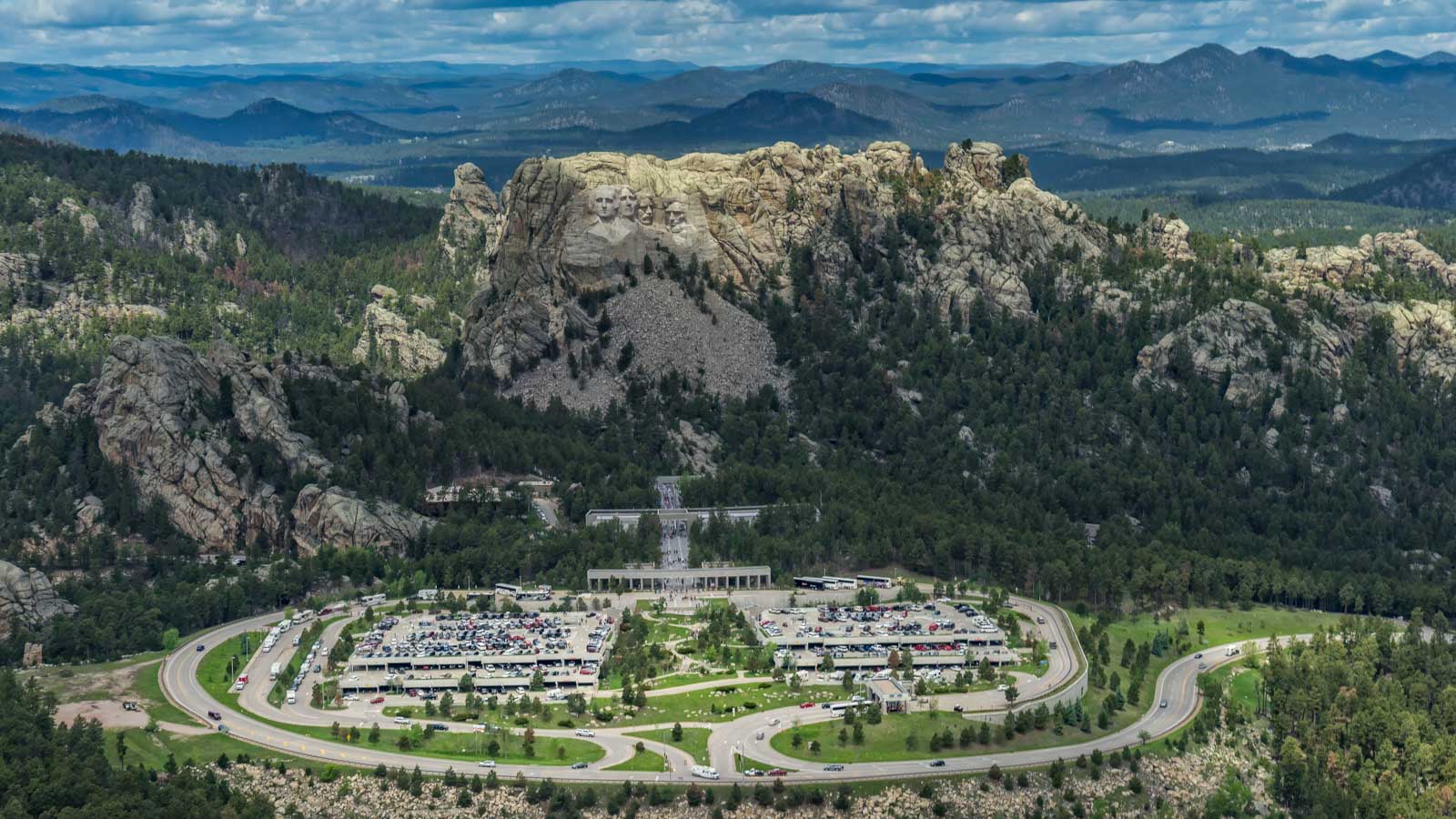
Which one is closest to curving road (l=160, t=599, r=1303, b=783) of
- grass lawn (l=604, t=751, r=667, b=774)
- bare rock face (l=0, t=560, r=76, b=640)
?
grass lawn (l=604, t=751, r=667, b=774)

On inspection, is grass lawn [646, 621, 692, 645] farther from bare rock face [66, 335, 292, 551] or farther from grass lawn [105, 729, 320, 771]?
bare rock face [66, 335, 292, 551]

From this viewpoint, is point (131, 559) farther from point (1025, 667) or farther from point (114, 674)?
point (1025, 667)

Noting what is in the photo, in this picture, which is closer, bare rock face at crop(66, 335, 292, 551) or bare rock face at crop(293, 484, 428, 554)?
bare rock face at crop(293, 484, 428, 554)

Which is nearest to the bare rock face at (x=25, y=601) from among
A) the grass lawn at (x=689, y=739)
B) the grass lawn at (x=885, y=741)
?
the grass lawn at (x=689, y=739)

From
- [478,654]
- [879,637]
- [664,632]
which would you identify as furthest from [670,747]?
[879,637]

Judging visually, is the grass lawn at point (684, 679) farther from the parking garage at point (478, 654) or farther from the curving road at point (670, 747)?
the curving road at point (670, 747)

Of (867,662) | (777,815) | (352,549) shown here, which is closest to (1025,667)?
(867,662)

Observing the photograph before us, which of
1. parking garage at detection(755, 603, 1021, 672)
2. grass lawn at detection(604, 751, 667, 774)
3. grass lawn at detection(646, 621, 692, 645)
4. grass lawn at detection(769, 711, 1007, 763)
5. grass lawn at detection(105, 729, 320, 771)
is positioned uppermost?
grass lawn at detection(105, 729, 320, 771)
